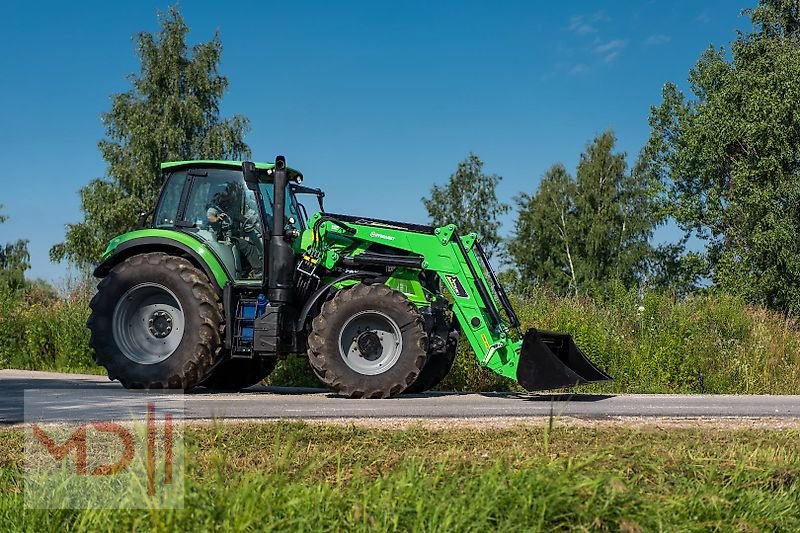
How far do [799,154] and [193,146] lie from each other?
24905 mm

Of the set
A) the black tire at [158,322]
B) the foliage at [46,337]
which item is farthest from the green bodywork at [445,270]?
the foliage at [46,337]

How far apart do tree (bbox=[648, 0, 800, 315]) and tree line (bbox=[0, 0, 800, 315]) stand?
0.05 metres

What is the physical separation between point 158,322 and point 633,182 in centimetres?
4228

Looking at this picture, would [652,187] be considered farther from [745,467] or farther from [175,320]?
[745,467]

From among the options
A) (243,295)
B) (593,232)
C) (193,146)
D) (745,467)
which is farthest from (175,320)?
(593,232)

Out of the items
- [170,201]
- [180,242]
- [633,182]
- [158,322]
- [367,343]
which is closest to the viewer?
[367,343]

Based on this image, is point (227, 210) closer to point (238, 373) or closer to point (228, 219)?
point (228, 219)

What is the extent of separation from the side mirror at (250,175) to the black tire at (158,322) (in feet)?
3.59

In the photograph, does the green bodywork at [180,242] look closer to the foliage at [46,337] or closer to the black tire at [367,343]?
the black tire at [367,343]

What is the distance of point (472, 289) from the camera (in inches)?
393

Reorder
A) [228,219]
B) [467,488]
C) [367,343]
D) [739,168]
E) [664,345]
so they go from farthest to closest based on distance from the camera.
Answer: [739,168] < [664,345] < [228,219] < [367,343] < [467,488]

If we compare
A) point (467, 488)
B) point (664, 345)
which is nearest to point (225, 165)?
point (664, 345)

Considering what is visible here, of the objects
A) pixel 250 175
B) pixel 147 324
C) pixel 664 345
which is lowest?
pixel 664 345

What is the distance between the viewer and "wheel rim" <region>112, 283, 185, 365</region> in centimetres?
1047
